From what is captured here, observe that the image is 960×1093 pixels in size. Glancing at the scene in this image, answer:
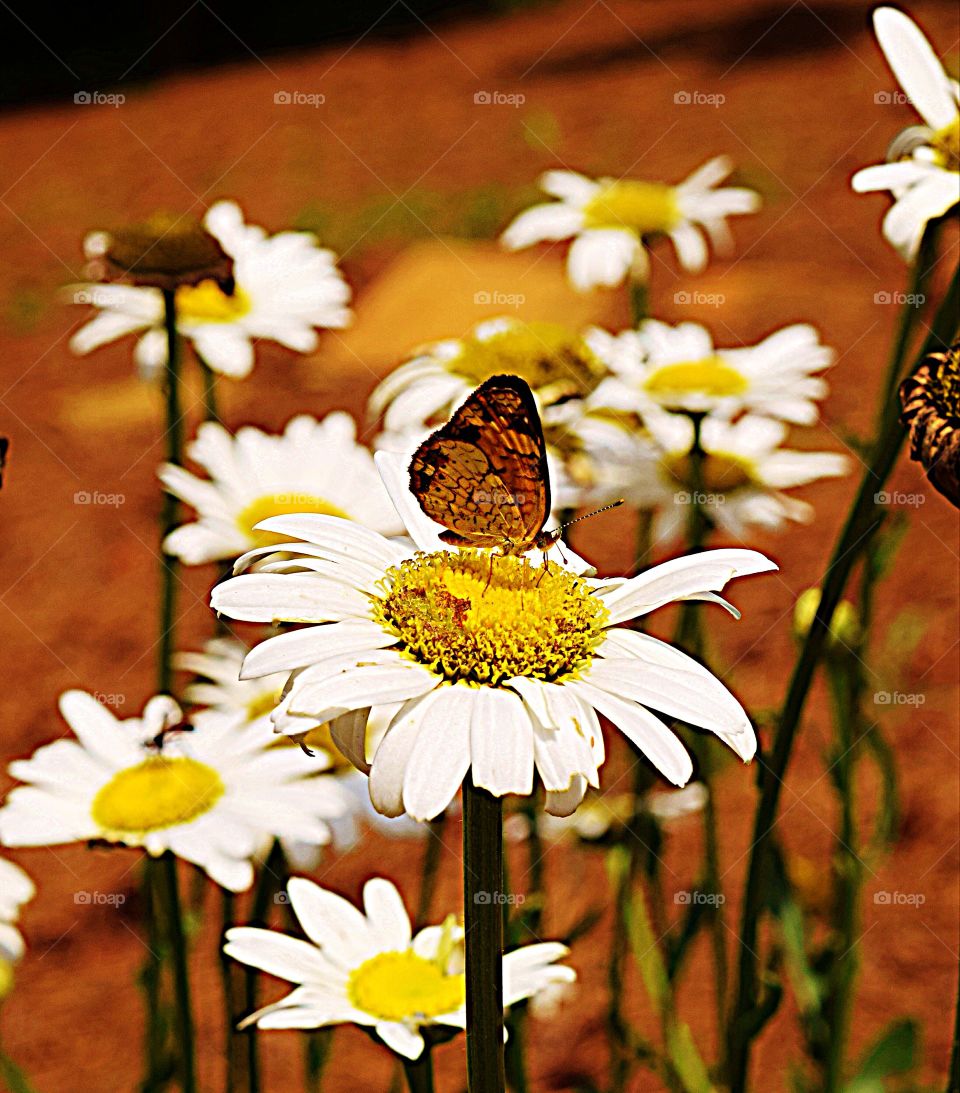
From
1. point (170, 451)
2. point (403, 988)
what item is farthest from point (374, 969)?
point (170, 451)

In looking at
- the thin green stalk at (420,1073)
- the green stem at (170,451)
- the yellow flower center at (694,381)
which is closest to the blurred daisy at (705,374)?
the yellow flower center at (694,381)

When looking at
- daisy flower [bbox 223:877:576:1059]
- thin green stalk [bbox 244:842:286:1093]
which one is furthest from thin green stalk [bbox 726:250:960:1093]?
thin green stalk [bbox 244:842:286:1093]

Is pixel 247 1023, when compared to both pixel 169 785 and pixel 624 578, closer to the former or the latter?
pixel 169 785

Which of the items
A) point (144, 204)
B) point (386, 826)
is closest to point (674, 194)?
point (386, 826)

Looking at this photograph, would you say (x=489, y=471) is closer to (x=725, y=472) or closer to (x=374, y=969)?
(x=374, y=969)

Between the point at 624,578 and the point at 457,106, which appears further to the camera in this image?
the point at 457,106

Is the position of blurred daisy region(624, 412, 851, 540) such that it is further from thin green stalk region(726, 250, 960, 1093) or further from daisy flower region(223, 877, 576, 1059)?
daisy flower region(223, 877, 576, 1059)
